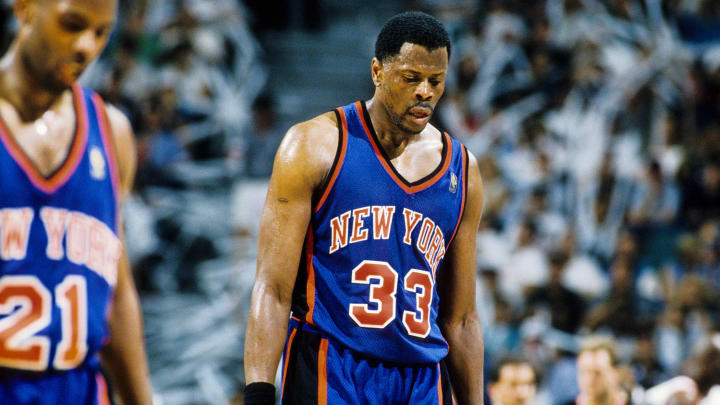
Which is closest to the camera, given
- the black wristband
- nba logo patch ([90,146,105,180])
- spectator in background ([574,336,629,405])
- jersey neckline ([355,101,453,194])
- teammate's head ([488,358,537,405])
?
nba logo patch ([90,146,105,180])

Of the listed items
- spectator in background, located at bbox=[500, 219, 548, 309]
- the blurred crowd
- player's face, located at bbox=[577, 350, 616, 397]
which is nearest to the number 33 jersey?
player's face, located at bbox=[577, 350, 616, 397]

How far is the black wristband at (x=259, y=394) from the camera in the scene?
3.13m

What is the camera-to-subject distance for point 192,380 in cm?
914

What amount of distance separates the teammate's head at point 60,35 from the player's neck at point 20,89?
0.02 metres

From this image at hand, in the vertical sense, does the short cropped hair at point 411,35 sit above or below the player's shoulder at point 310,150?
above

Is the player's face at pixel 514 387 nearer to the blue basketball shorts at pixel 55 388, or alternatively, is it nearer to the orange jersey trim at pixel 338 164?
the orange jersey trim at pixel 338 164

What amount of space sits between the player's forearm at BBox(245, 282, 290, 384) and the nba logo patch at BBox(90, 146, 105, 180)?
3.74ft

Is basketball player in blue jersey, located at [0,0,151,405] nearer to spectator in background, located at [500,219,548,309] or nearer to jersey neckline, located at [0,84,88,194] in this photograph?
jersey neckline, located at [0,84,88,194]

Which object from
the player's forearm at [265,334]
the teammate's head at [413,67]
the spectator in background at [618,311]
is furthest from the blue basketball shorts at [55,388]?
the spectator in background at [618,311]

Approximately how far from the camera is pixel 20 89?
216 cm

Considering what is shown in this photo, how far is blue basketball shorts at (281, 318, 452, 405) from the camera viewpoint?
3234 mm

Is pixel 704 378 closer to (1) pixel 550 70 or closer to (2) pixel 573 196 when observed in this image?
(2) pixel 573 196

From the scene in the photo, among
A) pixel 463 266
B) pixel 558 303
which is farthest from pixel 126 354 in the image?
pixel 558 303

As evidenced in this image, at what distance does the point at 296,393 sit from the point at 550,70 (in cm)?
900
